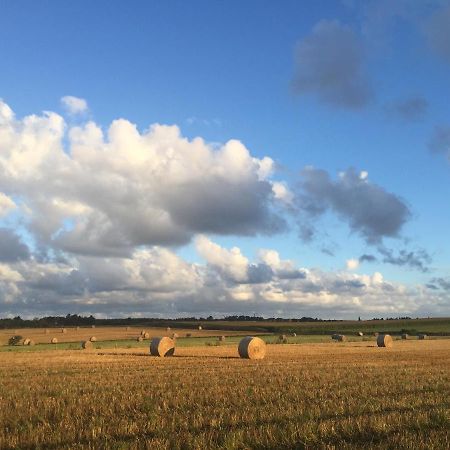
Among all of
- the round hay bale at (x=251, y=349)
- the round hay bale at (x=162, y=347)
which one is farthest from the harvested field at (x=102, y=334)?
the round hay bale at (x=251, y=349)

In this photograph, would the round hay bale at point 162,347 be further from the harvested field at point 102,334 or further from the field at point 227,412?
the harvested field at point 102,334

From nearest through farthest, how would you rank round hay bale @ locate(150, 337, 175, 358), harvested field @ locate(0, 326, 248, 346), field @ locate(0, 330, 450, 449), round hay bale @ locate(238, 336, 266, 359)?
1. field @ locate(0, 330, 450, 449)
2. round hay bale @ locate(238, 336, 266, 359)
3. round hay bale @ locate(150, 337, 175, 358)
4. harvested field @ locate(0, 326, 248, 346)

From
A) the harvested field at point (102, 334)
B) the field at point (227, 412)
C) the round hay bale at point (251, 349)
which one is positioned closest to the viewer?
the field at point (227, 412)

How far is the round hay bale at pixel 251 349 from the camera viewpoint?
30.6 metres

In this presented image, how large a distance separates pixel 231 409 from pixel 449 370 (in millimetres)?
12196

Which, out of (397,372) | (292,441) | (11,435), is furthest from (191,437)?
(397,372)

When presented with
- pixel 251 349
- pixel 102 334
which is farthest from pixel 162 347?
pixel 102 334

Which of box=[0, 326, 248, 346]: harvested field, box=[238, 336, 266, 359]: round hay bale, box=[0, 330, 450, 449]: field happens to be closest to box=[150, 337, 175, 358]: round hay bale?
box=[238, 336, 266, 359]: round hay bale

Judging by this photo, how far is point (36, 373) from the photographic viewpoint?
2045cm

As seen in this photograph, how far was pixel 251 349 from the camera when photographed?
30672mm

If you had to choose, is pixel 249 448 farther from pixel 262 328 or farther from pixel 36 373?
pixel 262 328

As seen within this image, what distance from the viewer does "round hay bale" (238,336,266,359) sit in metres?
30.6

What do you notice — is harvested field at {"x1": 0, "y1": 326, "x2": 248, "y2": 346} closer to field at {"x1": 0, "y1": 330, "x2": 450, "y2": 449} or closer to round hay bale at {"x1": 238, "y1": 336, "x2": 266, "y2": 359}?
round hay bale at {"x1": 238, "y1": 336, "x2": 266, "y2": 359}

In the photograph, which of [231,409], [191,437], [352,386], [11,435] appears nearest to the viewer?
[191,437]
